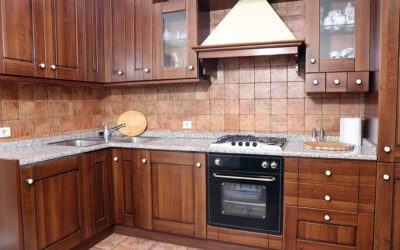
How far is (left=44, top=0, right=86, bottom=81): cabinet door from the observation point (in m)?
2.27

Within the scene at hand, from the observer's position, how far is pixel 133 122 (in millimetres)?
3146

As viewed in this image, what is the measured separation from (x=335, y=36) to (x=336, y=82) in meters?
0.35

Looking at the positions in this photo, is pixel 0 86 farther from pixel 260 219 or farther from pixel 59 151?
pixel 260 219

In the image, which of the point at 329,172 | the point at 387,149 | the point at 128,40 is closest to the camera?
the point at 387,149

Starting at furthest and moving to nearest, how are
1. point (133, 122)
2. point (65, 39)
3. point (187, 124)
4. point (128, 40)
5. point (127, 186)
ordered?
point (133, 122)
point (187, 124)
point (128, 40)
point (127, 186)
point (65, 39)

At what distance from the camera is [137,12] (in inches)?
106

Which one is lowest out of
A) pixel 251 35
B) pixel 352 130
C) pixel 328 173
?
pixel 328 173

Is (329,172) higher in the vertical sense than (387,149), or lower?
lower

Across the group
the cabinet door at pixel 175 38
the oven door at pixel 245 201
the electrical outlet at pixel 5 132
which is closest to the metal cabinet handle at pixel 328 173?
the oven door at pixel 245 201

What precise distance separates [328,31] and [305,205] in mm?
1293

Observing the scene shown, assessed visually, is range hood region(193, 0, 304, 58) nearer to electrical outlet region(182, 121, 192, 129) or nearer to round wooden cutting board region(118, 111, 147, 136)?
electrical outlet region(182, 121, 192, 129)

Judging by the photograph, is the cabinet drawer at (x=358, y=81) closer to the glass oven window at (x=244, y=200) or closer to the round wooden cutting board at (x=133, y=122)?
the glass oven window at (x=244, y=200)

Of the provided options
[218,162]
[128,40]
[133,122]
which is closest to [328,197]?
[218,162]

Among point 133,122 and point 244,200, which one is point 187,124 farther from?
point 244,200
